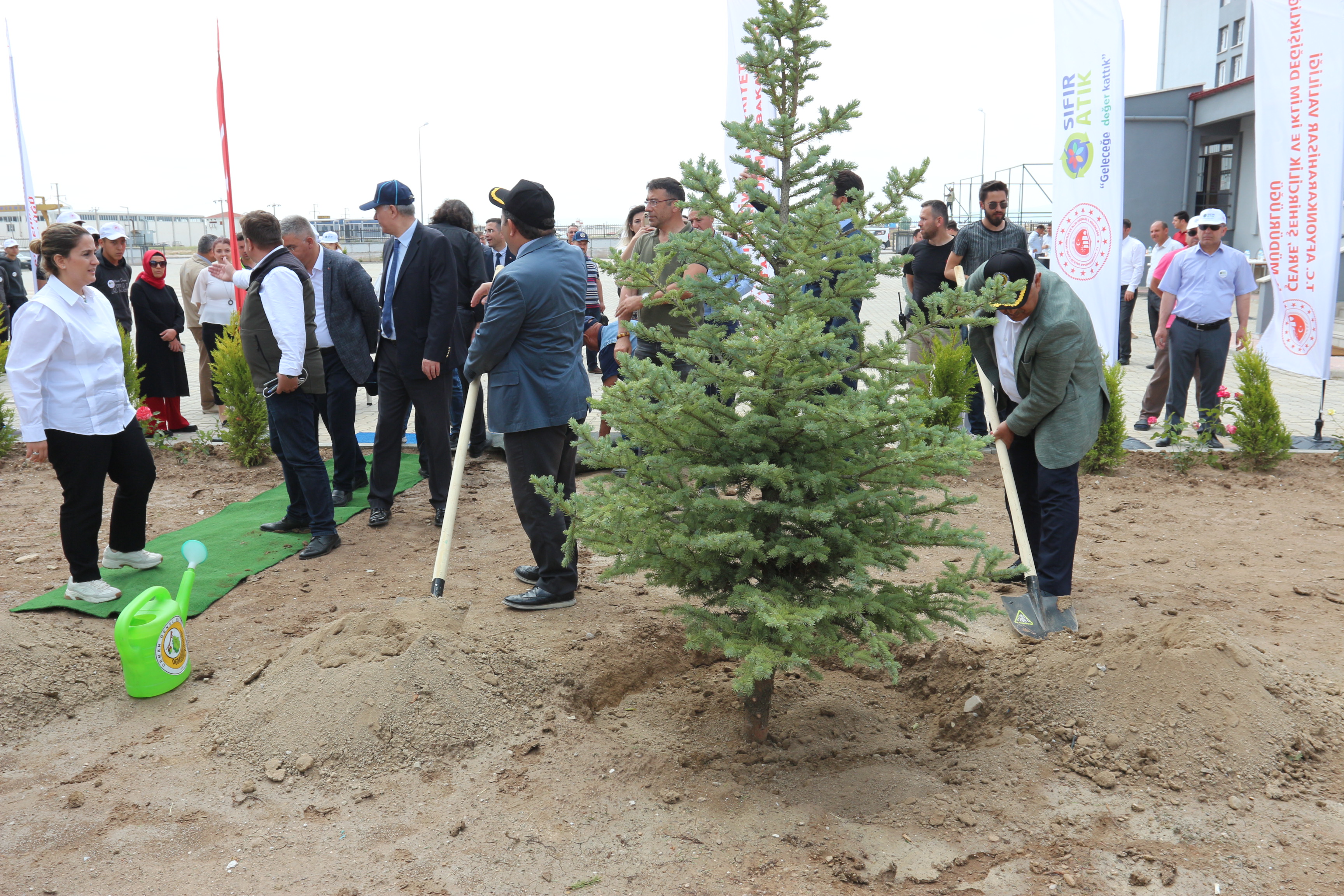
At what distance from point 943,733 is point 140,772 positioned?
3084mm

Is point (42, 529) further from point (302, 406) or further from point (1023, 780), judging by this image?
point (1023, 780)

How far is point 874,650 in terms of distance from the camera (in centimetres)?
298

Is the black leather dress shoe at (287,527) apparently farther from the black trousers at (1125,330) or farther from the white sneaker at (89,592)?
the black trousers at (1125,330)

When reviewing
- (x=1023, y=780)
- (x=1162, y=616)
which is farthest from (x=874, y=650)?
(x=1162, y=616)

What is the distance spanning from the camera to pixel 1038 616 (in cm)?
452

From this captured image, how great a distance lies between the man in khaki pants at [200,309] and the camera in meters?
9.95

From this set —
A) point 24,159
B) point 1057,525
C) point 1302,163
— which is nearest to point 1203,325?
point 1302,163

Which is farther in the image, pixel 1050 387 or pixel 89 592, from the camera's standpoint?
pixel 89 592

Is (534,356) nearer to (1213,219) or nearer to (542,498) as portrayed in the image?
(542,498)

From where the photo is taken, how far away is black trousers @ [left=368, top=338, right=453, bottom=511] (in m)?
6.14

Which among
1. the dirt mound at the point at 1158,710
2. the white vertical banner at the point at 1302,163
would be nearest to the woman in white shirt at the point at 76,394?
the dirt mound at the point at 1158,710

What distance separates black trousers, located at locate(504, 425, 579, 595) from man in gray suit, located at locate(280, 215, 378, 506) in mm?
1961

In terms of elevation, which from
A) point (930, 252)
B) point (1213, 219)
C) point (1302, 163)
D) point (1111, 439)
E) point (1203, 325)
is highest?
point (1302, 163)

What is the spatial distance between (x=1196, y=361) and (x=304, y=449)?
7.44m
